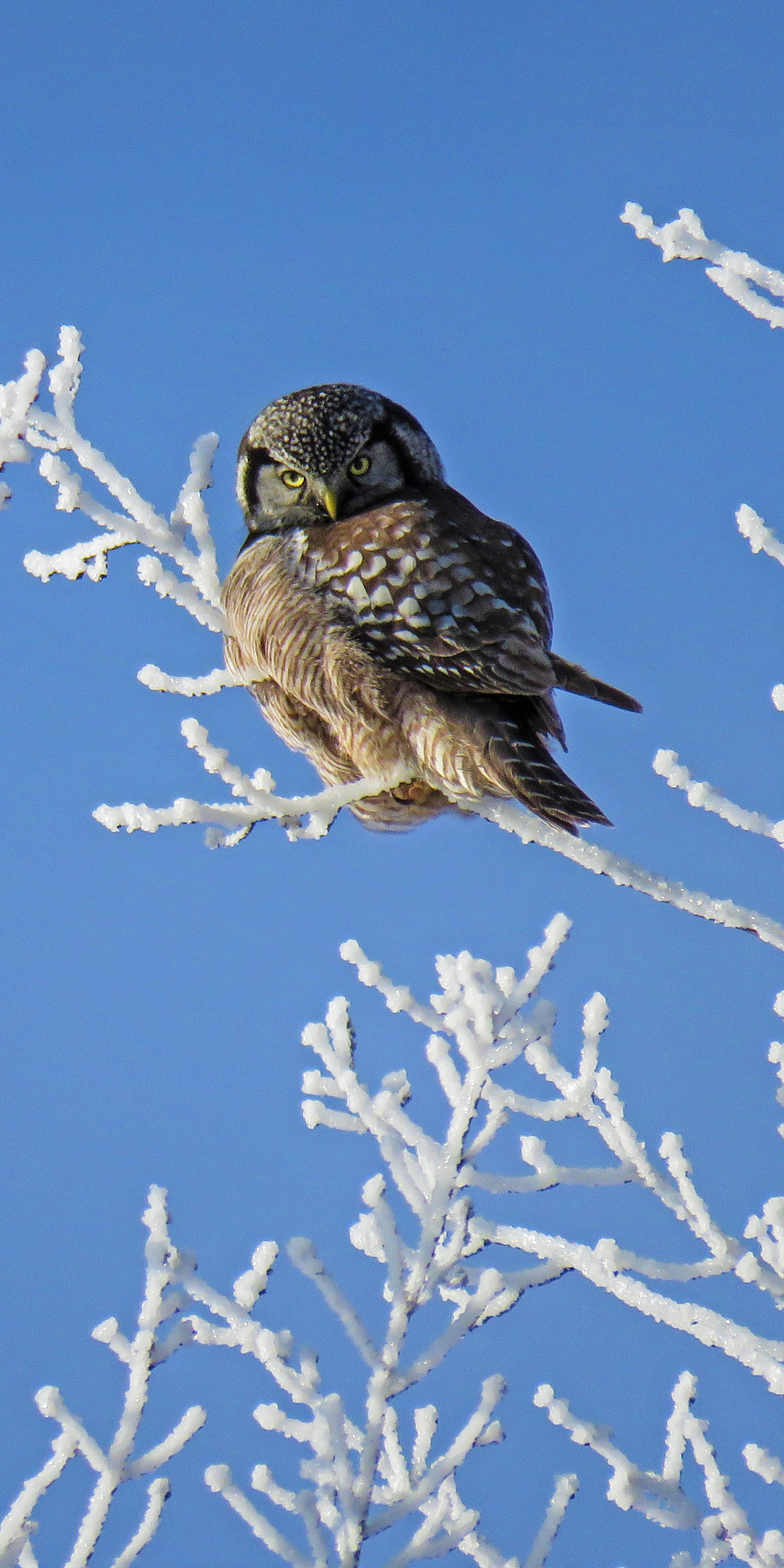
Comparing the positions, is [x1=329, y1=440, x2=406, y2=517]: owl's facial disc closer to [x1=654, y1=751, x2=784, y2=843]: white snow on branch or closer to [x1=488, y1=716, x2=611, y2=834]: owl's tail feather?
[x1=488, y1=716, x2=611, y2=834]: owl's tail feather

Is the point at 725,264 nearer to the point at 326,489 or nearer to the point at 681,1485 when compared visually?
the point at 326,489

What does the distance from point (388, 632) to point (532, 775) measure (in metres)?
0.47

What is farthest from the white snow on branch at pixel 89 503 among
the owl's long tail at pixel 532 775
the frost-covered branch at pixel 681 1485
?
the frost-covered branch at pixel 681 1485

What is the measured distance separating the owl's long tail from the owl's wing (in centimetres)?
7

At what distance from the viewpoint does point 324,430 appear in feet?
9.83

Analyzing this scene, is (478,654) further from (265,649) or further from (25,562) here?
(25,562)

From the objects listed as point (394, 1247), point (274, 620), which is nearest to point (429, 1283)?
point (394, 1247)

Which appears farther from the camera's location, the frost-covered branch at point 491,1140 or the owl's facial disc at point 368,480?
the owl's facial disc at point 368,480

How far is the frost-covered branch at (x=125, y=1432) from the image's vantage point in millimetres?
2365

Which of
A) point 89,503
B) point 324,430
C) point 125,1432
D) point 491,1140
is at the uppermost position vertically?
point 324,430

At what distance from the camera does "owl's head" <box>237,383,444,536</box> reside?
299 cm

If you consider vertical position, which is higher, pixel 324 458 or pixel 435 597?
pixel 324 458

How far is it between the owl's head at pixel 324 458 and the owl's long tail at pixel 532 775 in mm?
781

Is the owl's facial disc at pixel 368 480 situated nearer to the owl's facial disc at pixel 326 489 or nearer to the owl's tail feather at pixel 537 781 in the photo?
the owl's facial disc at pixel 326 489
